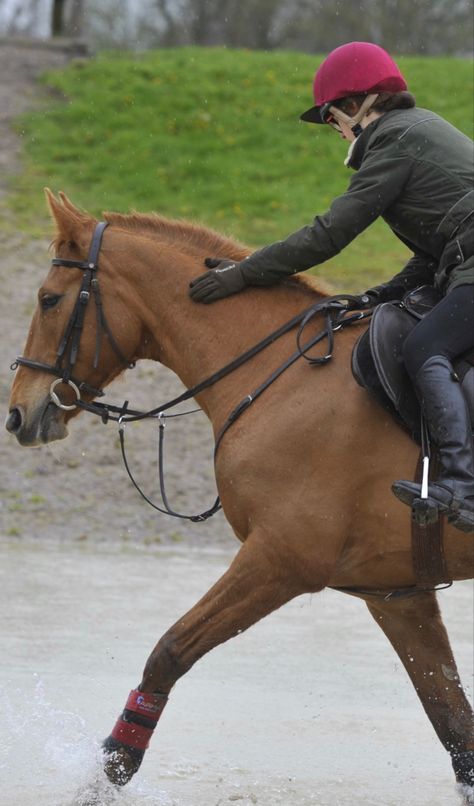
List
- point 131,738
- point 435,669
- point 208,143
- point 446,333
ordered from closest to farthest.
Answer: point 446,333
point 131,738
point 435,669
point 208,143

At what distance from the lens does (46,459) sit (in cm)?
1182

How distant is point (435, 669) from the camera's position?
208 inches

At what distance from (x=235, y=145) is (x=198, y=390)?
16298mm

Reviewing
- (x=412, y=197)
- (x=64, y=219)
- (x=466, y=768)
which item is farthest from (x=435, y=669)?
(x=64, y=219)

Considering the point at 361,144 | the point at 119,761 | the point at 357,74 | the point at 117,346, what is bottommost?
the point at 119,761

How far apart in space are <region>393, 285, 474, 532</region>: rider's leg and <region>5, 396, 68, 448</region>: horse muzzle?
1.58 m

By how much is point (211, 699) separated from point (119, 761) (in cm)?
199

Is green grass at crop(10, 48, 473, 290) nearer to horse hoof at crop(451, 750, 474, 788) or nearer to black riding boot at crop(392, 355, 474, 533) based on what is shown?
horse hoof at crop(451, 750, 474, 788)

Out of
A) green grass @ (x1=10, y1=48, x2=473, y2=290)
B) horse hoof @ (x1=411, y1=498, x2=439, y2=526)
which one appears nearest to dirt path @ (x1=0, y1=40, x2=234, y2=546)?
green grass @ (x1=10, y1=48, x2=473, y2=290)

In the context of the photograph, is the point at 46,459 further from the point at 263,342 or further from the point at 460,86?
the point at 460,86

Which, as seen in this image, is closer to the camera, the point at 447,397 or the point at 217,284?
the point at 447,397

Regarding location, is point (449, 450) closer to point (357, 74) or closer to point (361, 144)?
point (361, 144)

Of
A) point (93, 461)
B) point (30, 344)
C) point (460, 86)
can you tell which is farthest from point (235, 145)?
point (30, 344)

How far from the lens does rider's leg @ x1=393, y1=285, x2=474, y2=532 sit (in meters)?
4.57
